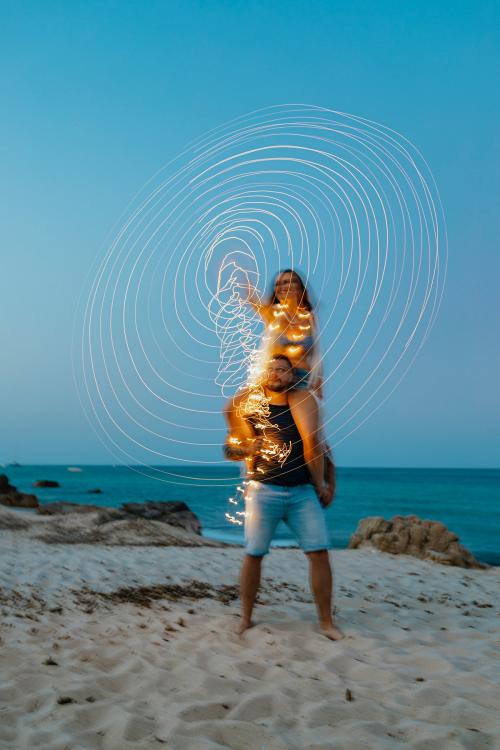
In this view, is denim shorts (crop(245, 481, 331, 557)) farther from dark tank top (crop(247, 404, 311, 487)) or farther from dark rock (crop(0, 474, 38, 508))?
Result: dark rock (crop(0, 474, 38, 508))

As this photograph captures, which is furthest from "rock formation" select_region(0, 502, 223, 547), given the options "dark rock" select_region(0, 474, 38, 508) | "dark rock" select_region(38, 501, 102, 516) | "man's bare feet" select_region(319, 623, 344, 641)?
"man's bare feet" select_region(319, 623, 344, 641)

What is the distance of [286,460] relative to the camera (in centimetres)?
475

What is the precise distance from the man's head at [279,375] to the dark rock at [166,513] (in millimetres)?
13317

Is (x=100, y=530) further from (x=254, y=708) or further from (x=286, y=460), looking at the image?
(x=254, y=708)

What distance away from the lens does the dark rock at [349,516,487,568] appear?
10695 millimetres

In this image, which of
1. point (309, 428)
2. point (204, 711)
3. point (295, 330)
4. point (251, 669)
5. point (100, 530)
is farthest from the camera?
point (100, 530)

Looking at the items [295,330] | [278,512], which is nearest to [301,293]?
[295,330]

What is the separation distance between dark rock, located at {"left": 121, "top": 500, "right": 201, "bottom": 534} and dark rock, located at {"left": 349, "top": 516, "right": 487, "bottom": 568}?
7.21m

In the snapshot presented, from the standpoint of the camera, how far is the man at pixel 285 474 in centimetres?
473

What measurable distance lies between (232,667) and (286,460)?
54.6 inches

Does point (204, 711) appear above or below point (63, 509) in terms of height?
above

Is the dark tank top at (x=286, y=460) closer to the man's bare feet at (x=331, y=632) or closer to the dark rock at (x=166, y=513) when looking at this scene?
the man's bare feet at (x=331, y=632)

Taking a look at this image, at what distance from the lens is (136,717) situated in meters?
3.26

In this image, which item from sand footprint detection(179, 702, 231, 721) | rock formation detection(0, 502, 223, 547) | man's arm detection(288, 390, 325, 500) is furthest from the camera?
rock formation detection(0, 502, 223, 547)
